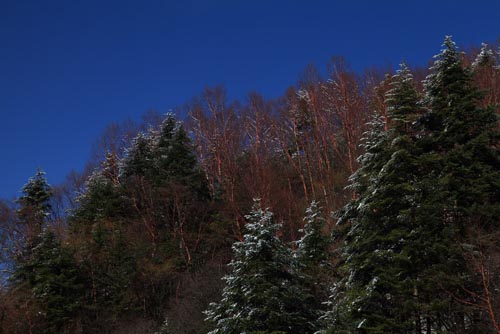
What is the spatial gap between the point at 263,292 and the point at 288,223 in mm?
13060

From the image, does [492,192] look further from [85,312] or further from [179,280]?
[85,312]

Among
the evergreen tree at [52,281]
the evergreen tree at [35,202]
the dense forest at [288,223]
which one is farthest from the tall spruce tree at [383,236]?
the evergreen tree at [35,202]

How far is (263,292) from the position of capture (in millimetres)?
13008


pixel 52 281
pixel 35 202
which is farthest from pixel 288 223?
pixel 35 202

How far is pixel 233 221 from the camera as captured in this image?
25.6 meters

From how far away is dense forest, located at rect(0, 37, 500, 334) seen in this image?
39.4 feet

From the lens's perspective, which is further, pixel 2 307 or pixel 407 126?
pixel 2 307

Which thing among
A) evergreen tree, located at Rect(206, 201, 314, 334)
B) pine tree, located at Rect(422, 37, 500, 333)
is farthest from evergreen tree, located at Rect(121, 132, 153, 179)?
pine tree, located at Rect(422, 37, 500, 333)

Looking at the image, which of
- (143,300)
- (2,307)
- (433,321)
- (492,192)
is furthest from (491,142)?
(2,307)

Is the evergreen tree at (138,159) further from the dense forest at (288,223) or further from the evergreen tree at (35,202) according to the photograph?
the evergreen tree at (35,202)

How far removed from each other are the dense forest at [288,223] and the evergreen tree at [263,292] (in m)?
0.05

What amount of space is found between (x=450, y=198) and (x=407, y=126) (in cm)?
264

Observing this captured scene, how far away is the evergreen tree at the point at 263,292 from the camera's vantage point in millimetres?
12953

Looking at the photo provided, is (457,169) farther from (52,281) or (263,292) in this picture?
(52,281)
